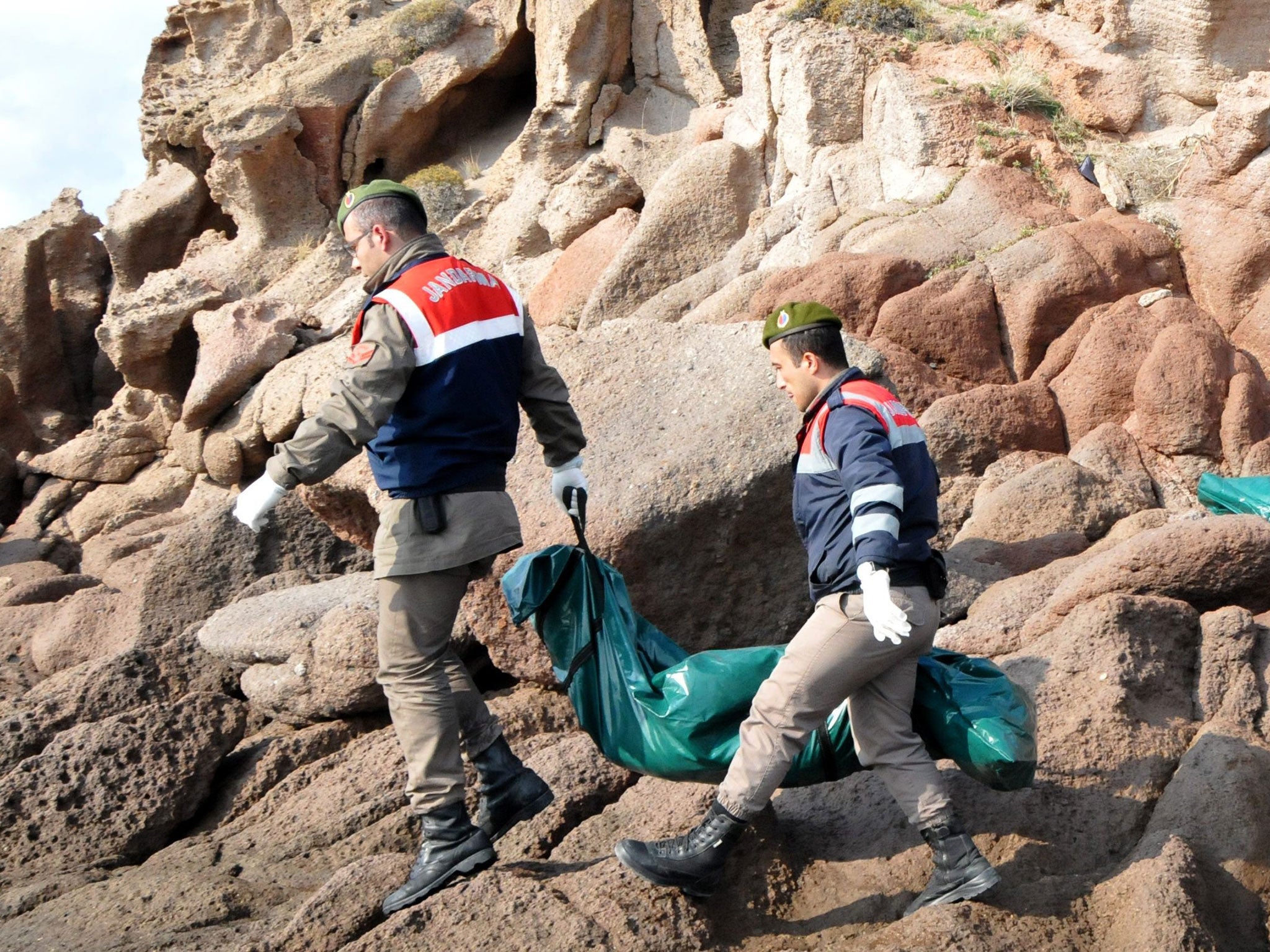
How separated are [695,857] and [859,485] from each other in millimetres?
1045

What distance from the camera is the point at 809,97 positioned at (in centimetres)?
1088

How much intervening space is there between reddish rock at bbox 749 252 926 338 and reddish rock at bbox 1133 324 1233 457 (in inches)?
60.6

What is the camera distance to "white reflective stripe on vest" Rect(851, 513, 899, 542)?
10.5 feet

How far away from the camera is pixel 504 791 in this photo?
3764 millimetres

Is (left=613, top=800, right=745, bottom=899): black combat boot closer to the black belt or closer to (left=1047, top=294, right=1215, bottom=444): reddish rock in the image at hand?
the black belt

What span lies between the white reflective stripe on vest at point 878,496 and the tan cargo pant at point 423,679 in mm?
1145

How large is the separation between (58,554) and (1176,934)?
40.3 feet

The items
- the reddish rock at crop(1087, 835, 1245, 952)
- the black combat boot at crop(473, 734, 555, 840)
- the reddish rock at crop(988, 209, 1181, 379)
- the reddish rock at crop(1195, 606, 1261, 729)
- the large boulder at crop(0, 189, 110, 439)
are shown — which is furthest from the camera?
the large boulder at crop(0, 189, 110, 439)

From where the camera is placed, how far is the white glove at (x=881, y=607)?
3127 millimetres

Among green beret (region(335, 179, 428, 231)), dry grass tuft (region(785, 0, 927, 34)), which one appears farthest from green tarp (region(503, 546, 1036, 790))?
dry grass tuft (region(785, 0, 927, 34))

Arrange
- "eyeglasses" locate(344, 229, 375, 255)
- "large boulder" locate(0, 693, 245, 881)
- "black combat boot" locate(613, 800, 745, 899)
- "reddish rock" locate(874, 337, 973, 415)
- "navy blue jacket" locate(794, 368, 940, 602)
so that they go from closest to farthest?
1. "navy blue jacket" locate(794, 368, 940, 602)
2. "black combat boot" locate(613, 800, 745, 899)
3. "eyeglasses" locate(344, 229, 375, 255)
4. "large boulder" locate(0, 693, 245, 881)
5. "reddish rock" locate(874, 337, 973, 415)

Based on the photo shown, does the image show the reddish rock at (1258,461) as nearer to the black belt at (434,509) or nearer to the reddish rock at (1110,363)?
the reddish rock at (1110,363)

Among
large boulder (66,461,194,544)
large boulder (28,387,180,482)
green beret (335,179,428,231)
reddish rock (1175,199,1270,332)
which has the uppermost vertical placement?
green beret (335,179,428,231)

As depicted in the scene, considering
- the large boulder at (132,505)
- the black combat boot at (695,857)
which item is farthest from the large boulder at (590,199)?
the black combat boot at (695,857)
